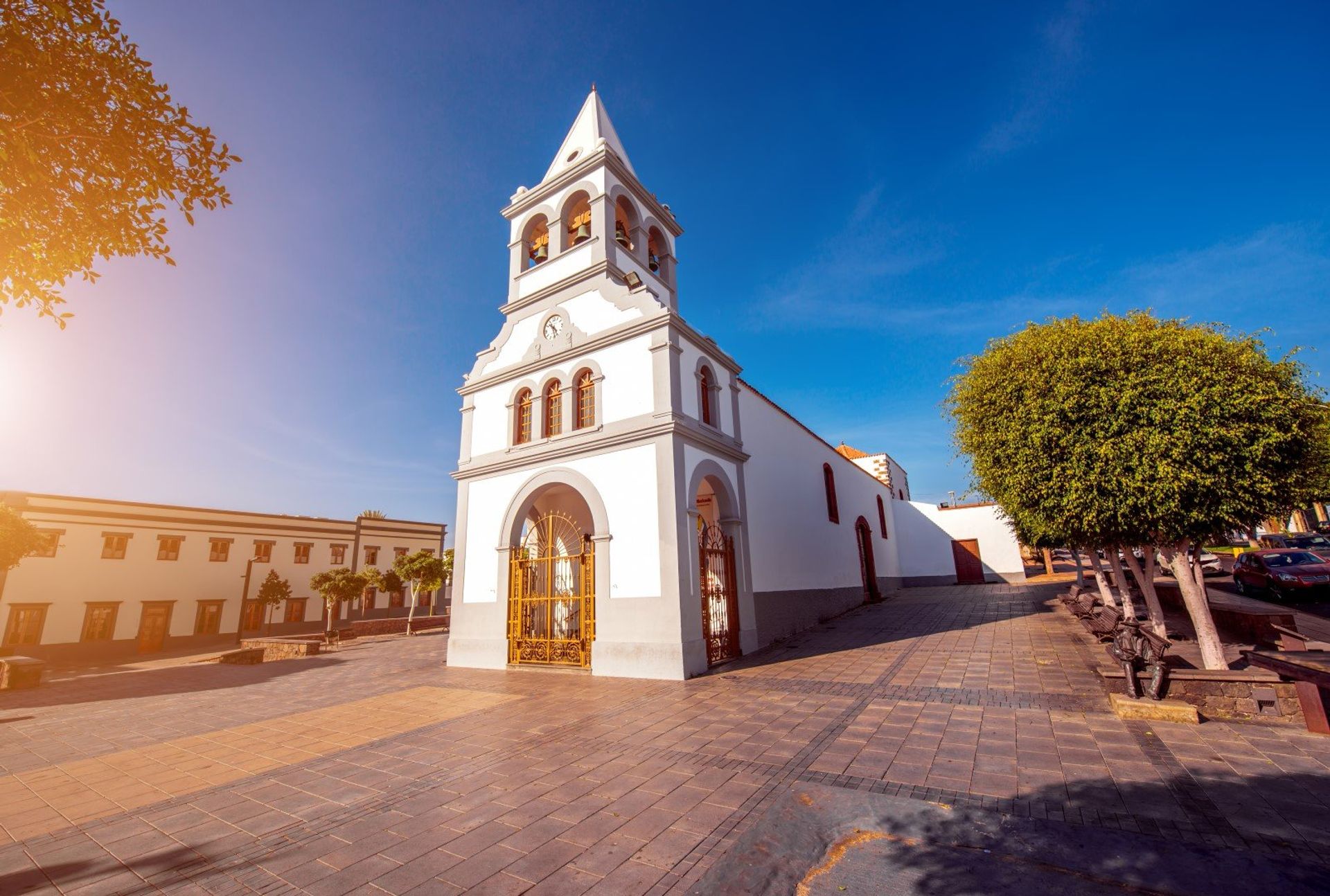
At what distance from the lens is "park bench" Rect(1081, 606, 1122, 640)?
346 inches

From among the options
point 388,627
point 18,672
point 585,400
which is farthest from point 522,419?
point 388,627

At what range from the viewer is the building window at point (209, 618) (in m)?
27.0

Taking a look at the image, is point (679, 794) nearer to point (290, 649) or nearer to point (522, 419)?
point (522, 419)

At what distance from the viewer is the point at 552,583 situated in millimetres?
11875

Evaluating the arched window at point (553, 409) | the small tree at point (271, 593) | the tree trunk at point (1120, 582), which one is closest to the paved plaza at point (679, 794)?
the tree trunk at point (1120, 582)

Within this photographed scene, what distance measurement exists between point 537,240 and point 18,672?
1649 cm

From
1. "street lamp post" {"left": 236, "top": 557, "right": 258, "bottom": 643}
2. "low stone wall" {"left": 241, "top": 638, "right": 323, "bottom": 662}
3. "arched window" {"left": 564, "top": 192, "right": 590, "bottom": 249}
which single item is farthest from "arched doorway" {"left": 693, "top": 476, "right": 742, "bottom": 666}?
"street lamp post" {"left": 236, "top": 557, "right": 258, "bottom": 643}

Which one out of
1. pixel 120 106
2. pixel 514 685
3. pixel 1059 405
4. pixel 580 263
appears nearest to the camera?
pixel 120 106

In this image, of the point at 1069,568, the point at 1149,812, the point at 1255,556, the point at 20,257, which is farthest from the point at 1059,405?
the point at 1069,568

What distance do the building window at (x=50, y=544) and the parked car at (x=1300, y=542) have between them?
5957cm

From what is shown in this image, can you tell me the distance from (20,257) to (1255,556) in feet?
95.5

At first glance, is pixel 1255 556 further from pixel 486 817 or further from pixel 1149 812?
pixel 486 817

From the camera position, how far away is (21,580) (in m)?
22.3

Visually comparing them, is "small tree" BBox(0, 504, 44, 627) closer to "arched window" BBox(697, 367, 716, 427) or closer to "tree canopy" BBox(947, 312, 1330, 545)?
"arched window" BBox(697, 367, 716, 427)
